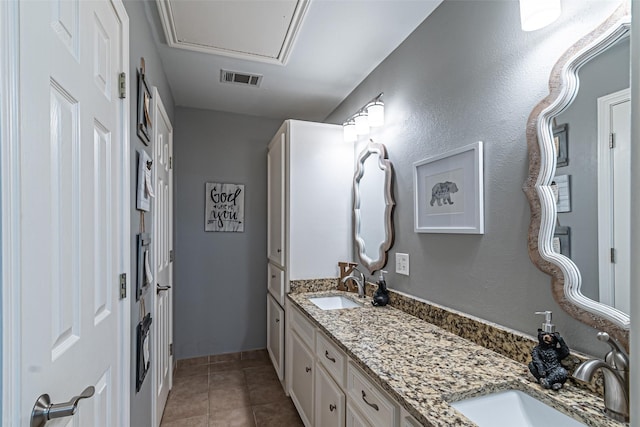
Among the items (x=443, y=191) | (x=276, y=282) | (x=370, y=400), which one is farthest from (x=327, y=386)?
(x=276, y=282)

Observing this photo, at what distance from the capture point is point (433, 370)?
1143mm

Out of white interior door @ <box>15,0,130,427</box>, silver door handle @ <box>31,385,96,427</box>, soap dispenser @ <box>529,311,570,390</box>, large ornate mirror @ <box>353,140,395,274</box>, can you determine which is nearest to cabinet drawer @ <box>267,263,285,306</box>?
large ornate mirror @ <box>353,140,395,274</box>

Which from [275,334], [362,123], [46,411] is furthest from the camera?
[275,334]

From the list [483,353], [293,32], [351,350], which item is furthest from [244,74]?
[483,353]

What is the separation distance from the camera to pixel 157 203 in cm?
212

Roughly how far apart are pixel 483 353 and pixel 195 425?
1.92m

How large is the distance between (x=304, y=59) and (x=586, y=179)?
5.84 feet

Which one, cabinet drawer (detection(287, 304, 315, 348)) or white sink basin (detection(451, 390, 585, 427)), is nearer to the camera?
white sink basin (detection(451, 390, 585, 427))

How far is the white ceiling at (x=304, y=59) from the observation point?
5.72 feet

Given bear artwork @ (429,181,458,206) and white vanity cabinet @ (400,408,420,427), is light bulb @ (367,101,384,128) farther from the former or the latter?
white vanity cabinet @ (400,408,420,427)

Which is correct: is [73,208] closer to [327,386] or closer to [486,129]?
[327,386]

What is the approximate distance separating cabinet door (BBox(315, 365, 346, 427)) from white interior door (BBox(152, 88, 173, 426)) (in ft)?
3.28

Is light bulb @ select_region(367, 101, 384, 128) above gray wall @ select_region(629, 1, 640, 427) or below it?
above

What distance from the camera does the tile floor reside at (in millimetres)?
2271
